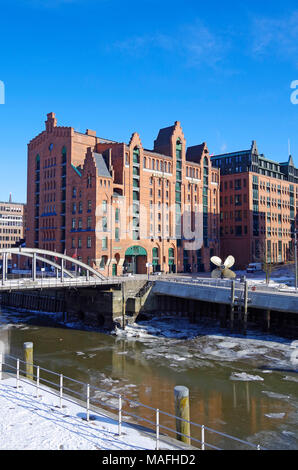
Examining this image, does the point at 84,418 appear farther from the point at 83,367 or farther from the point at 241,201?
the point at 241,201

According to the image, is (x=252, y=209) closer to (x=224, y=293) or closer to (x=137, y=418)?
(x=224, y=293)

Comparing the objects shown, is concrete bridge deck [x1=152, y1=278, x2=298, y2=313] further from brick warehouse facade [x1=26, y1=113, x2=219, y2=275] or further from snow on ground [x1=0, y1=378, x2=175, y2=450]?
snow on ground [x1=0, y1=378, x2=175, y2=450]

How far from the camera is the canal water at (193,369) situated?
21.5 meters

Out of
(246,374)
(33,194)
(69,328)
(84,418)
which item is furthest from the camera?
(33,194)

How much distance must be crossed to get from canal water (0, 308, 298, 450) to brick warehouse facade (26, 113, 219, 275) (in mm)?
23044

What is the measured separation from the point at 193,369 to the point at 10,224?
438 ft

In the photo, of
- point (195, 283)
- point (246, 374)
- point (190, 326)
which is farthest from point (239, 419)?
point (195, 283)

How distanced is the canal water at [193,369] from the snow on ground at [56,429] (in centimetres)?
685

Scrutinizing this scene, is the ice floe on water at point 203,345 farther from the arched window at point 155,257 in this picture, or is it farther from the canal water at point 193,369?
the arched window at point 155,257

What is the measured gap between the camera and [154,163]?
79000 mm

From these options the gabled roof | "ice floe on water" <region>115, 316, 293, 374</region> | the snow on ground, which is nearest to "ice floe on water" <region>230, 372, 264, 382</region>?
"ice floe on water" <region>115, 316, 293, 374</region>

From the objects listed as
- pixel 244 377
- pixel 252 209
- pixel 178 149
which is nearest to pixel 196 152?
pixel 178 149

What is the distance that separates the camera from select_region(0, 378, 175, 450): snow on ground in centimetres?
1256
